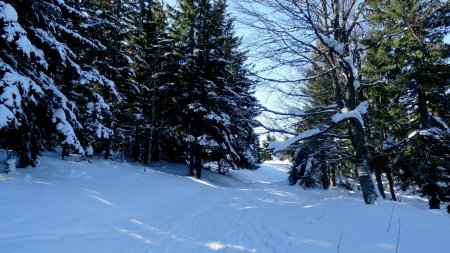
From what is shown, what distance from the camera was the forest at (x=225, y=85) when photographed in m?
7.82

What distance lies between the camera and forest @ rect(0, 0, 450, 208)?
782 cm

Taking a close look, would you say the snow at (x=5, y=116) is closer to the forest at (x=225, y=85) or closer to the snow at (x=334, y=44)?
the forest at (x=225, y=85)

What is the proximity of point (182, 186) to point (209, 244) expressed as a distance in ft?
30.1

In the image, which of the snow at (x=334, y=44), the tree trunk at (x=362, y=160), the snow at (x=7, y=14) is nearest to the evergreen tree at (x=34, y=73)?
the snow at (x=7, y=14)

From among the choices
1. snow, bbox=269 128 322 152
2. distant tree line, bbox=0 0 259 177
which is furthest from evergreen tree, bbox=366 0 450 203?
distant tree line, bbox=0 0 259 177

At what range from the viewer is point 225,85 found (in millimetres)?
21141

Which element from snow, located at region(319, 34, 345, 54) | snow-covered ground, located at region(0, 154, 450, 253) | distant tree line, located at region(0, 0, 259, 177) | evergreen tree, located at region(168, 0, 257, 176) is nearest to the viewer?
snow-covered ground, located at region(0, 154, 450, 253)

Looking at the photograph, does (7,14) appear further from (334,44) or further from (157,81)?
(157,81)

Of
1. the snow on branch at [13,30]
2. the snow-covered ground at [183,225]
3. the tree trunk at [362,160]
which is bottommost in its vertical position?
the snow-covered ground at [183,225]

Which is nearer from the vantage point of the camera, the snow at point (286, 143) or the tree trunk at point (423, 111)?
the snow at point (286, 143)

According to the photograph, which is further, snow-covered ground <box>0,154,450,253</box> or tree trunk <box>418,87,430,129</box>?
tree trunk <box>418,87,430,129</box>

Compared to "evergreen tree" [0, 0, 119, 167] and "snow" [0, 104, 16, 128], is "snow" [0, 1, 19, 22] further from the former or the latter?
"snow" [0, 104, 16, 128]

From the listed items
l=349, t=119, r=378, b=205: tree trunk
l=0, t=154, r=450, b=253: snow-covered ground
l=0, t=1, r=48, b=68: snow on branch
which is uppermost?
l=0, t=1, r=48, b=68: snow on branch

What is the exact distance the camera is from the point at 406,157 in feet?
40.7
